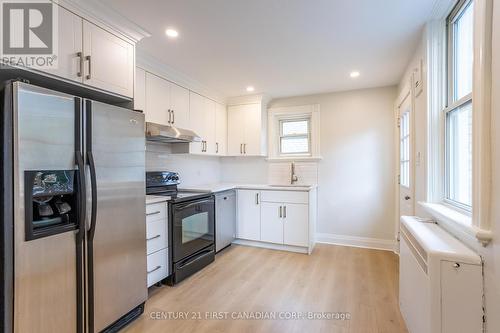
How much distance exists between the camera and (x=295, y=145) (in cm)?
441

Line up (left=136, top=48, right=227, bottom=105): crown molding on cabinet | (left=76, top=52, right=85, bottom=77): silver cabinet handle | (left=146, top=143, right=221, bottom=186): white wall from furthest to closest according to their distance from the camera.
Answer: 1. (left=146, top=143, right=221, bottom=186): white wall
2. (left=136, top=48, right=227, bottom=105): crown molding on cabinet
3. (left=76, top=52, right=85, bottom=77): silver cabinet handle

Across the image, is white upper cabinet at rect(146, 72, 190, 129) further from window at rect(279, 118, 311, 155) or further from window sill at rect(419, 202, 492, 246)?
window sill at rect(419, 202, 492, 246)

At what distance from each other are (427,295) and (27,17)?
2856 millimetres

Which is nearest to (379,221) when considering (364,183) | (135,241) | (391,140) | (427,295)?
(364,183)

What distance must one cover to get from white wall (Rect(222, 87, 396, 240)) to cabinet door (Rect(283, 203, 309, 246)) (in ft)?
2.24

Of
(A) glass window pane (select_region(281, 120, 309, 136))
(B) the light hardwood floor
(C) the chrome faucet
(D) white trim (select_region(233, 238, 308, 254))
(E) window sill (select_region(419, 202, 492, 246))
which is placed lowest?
(B) the light hardwood floor

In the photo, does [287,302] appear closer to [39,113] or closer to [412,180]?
[412,180]

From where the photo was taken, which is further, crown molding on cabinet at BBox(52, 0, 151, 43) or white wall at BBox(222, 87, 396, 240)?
white wall at BBox(222, 87, 396, 240)

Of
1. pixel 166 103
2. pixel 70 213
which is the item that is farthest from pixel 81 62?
pixel 166 103

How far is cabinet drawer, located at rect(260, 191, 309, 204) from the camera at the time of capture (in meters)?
3.64

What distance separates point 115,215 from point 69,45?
1244 millimetres

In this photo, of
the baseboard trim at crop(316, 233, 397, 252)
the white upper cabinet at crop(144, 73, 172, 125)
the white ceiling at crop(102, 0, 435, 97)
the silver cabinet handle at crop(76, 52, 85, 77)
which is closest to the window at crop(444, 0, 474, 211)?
the white ceiling at crop(102, 0, 435, 97)

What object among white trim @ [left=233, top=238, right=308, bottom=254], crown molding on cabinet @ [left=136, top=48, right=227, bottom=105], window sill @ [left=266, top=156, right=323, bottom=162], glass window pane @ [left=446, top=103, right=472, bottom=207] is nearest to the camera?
glass window pane @ [left=446, top=103, right=472, bottom=207]

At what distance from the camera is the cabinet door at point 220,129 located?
4.19 metres
